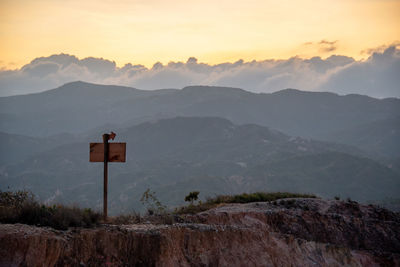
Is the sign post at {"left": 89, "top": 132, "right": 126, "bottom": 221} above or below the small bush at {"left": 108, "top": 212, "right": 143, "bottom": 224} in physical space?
above

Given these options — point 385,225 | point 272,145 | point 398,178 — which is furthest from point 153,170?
point 385,225

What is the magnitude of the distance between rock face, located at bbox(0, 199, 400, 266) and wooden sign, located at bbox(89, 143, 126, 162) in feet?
5.99

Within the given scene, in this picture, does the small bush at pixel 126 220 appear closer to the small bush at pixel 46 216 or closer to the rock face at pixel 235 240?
the rock face at pixel 235 240

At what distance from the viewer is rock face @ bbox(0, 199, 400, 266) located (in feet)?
28.8

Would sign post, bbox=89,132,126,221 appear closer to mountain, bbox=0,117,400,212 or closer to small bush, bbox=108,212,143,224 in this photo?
small bush, bbox=108,212,143,224

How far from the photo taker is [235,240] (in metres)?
12.0

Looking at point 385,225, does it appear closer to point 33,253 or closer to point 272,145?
point 33,253

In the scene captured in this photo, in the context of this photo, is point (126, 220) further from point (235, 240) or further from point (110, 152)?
point (235, 240)

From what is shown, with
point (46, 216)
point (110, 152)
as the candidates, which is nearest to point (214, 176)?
point (110, 152)

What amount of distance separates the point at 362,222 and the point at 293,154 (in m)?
169

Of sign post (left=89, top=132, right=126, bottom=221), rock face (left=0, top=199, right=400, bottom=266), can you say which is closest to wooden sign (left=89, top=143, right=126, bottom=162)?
sign post (left=89, top=132, right=126, bottom=221)

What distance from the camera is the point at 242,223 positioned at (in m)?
14.9

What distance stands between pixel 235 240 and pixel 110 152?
4.03m

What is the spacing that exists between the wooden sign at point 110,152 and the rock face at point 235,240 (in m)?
1.83
